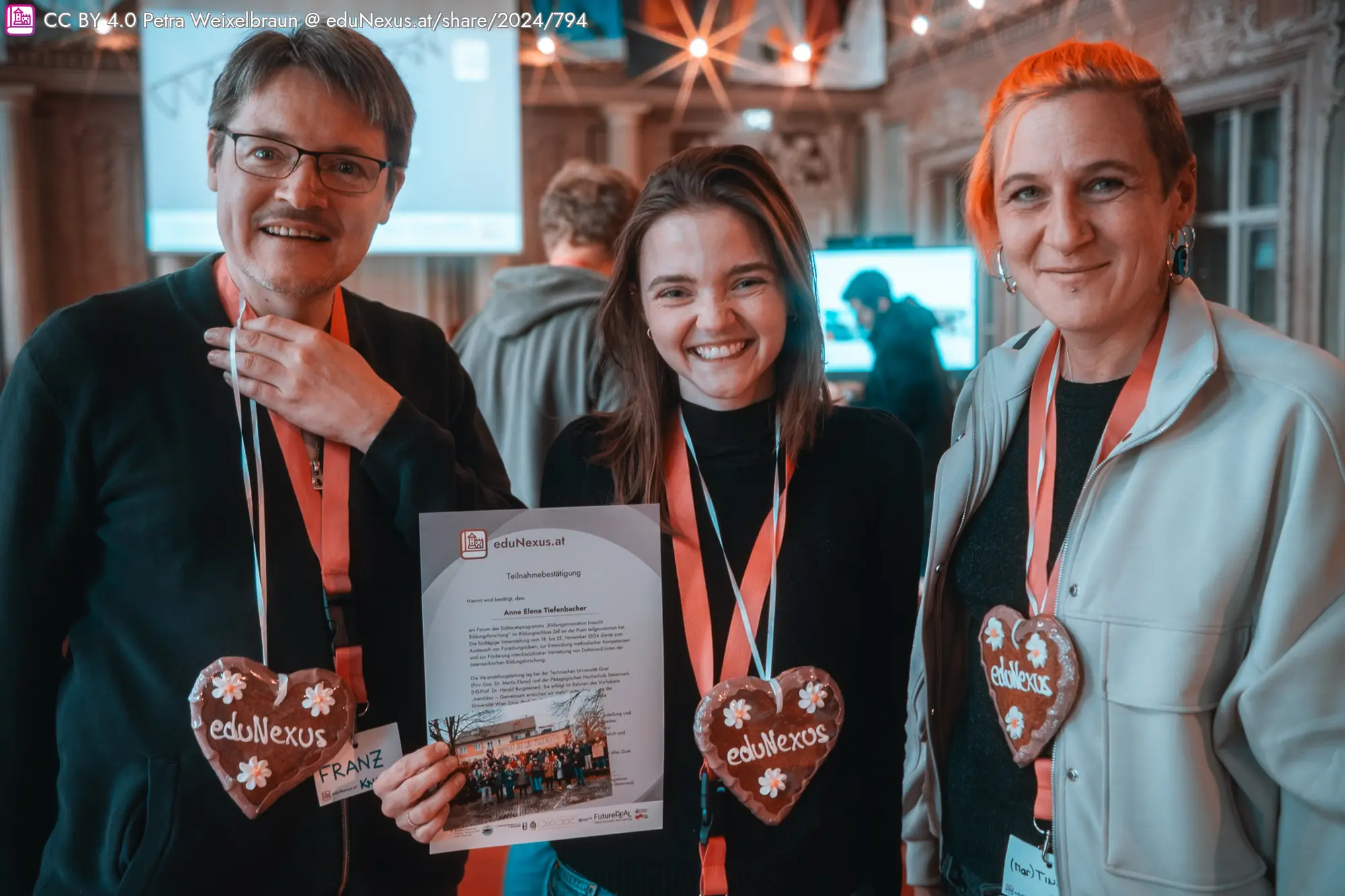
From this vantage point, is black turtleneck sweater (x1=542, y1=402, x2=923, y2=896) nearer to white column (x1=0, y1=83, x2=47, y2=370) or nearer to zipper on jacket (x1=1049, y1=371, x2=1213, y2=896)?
zipper on jacket (x1=1049, y1=371, x2=1213, y2=896)

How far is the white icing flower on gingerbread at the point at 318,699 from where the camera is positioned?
1.05 m

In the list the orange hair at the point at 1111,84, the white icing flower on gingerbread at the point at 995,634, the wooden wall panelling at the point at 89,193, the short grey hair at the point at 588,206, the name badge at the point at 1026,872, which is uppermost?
the wooden wall panelling at the point at 89,193

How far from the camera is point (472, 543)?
1.08m

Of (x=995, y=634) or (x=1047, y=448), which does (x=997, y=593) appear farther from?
Result: (x=1047, y=448)

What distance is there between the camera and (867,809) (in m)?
1.26

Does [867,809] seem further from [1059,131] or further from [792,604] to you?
[1059,131]

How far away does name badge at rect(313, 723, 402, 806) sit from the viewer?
3.57ft

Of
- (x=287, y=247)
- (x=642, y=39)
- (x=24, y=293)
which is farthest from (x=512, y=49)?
(x=287, y=247)

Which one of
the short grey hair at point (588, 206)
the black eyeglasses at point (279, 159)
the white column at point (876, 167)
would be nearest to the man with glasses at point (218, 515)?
the black eyeglasses at point (279, 159)

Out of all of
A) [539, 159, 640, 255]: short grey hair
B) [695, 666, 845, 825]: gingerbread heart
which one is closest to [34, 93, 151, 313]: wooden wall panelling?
[539, 159, 640, 255]: short grey hair

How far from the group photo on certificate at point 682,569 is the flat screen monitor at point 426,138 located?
406 centimetres

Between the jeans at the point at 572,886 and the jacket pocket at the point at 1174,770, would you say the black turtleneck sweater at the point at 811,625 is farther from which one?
the jacket pocket at the point at 1174,770

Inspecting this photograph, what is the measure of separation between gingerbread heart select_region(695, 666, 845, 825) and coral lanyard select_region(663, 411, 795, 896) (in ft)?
0.10

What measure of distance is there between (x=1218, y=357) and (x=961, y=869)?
0.73 metres
